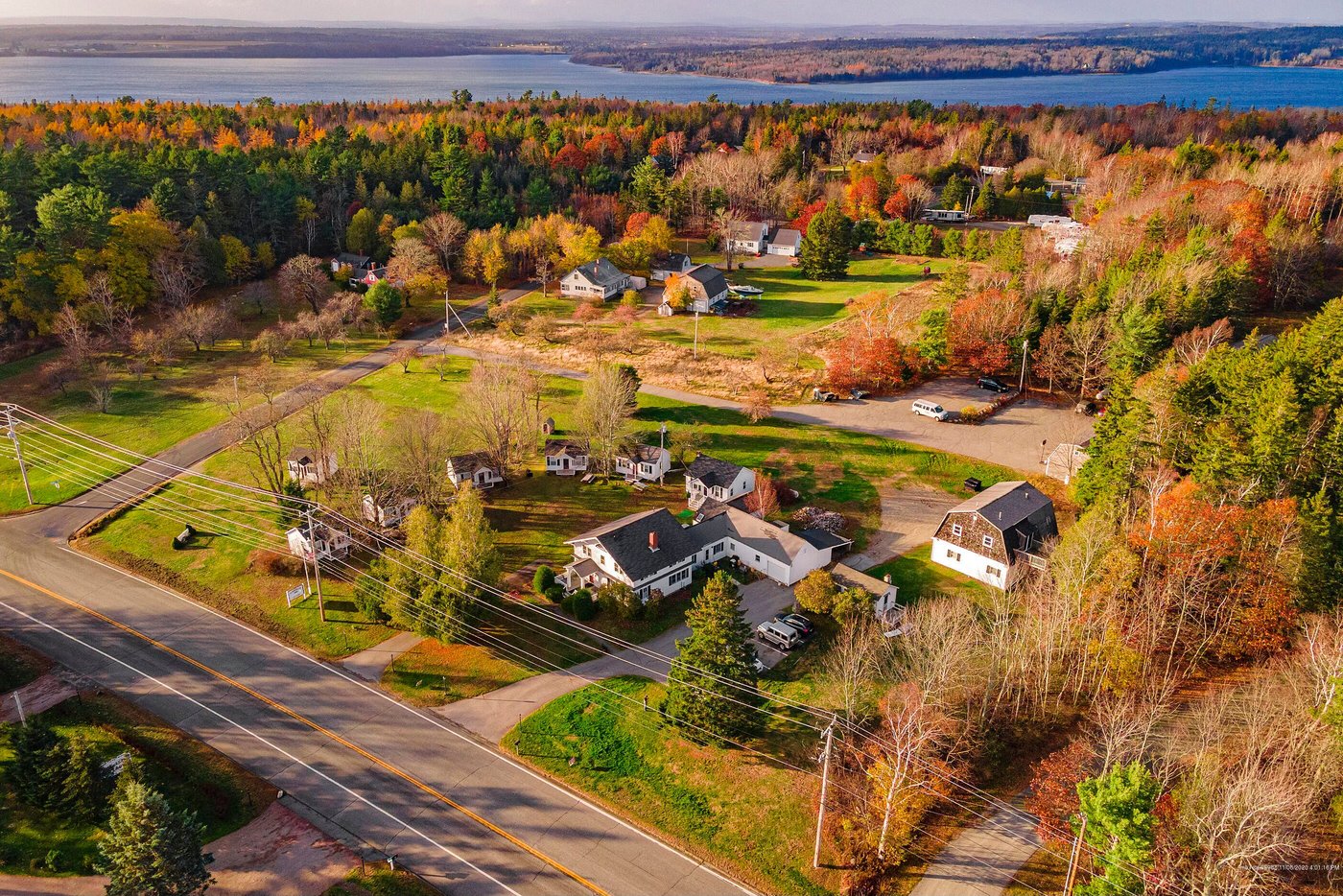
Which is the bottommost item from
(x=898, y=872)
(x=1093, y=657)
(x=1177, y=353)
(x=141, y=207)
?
(x=898, y=872)

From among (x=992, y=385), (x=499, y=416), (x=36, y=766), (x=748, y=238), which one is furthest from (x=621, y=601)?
(x=748, y=238)

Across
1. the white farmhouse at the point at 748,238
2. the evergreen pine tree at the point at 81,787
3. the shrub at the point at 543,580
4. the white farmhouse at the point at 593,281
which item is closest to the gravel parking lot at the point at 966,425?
the shrub at the point at 543,580

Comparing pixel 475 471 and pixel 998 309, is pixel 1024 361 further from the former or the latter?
pixel 475 471

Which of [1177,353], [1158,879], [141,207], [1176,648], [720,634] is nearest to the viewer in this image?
[1158,879]

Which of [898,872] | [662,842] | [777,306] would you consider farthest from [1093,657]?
[777,306]

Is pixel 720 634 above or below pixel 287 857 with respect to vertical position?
above

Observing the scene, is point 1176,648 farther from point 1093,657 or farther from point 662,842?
point 662,842

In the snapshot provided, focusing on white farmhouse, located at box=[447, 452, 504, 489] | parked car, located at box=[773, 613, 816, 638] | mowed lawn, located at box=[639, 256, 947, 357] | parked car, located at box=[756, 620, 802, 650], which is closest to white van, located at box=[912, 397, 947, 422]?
mowed lawn, located at box=[639, 256, 947, 357]

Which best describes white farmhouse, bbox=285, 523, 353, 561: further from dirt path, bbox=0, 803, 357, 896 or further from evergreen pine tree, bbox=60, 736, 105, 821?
dirt path, bbox=0, 803, 357, 896
